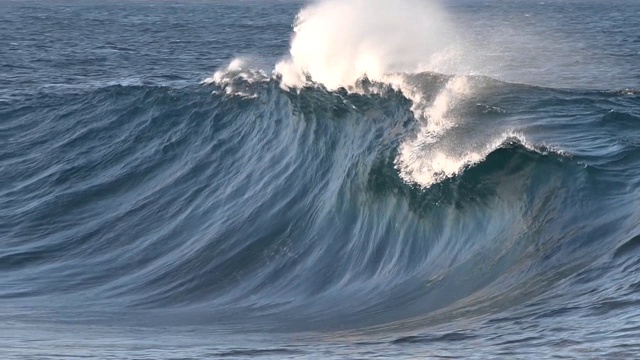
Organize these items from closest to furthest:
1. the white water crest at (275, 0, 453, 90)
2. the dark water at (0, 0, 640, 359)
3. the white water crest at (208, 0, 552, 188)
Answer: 1. the dark water at (0, 0, 640, 359)
2. the white water crest at (208, 0, 552, 188)
3. the white water crest at (275, 0, 453, 90)

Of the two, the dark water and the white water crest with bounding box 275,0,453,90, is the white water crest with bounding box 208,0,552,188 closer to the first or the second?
the white water crest with bounding box 275,0,453,90

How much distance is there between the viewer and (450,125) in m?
16.2

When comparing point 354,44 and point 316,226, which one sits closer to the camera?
point 316,226

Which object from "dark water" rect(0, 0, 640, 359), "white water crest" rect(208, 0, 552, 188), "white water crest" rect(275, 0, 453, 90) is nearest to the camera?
"dark water" rect(0, 0, 640, 359)

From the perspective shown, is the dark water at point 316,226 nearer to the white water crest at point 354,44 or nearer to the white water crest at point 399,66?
the white water crest at point 399,66

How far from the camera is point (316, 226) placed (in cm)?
1512

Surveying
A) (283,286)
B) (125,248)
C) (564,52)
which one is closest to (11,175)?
(125,248)

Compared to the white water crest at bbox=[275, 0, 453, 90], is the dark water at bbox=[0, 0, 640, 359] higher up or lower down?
lower down

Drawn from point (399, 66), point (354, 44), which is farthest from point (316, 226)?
point (354, 44)

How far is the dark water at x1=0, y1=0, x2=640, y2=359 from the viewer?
10281 millimetres

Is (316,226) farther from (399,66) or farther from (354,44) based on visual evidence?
(354,44)

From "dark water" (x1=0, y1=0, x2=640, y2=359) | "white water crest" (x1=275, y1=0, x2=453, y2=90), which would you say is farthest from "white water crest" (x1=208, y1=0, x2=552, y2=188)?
"dark water" (x1=0, y1=0, x2=640, y2=359)

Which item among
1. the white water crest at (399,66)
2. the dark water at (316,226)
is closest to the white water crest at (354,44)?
the white water crest at (399,66)

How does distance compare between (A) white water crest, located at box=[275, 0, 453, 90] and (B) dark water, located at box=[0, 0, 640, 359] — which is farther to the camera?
(A) white water crest, located at box=[275, 0, 453, 90]
